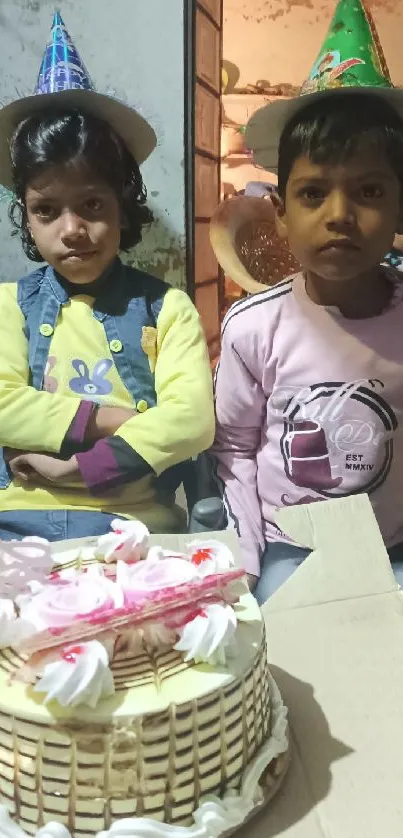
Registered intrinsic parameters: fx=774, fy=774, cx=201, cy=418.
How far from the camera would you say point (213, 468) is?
3.56 ft

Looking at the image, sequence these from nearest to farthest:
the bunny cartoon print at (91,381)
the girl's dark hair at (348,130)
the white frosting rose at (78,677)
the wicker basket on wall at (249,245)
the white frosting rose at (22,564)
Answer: the white frosting rose at (78,677) → the white frosting rose at (22,564) → the girl's dark hair at (348,130) → the bunny cartoon print at (91,381) → the wicker basket on wall at (249,245)

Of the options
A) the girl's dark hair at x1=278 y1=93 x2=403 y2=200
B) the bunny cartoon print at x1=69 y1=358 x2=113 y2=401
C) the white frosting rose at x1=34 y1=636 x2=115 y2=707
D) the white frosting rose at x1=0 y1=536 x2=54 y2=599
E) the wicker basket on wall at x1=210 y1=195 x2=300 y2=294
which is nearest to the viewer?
the white frosting rose at x1=34 y1=636 x2=115 y2=707

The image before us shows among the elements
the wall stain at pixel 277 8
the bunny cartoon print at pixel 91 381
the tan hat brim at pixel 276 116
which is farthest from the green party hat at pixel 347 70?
the bunny cartoon print at pixel 91 381

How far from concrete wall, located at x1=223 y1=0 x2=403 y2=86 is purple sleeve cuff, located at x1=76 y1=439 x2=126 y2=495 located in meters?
0.63

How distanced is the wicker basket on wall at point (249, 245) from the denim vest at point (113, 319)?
0.52 feet

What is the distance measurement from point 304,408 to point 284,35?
2.01ft

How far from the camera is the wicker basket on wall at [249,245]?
45.3 inches

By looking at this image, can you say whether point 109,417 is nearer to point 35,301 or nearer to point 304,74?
point 35,301

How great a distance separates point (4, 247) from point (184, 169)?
291mm

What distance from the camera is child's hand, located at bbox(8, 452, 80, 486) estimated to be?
0.98 metres

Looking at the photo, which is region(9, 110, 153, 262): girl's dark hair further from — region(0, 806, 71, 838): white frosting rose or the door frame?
region(0, 806, 71, 838): white frosting rose

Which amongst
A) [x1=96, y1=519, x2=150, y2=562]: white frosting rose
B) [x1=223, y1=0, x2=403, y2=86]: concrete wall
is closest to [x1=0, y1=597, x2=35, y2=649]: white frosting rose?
[x1=96, y1=519, x2=150, y2=562]: white frosting rose

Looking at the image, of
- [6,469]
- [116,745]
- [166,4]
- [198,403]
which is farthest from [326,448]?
[166,4]

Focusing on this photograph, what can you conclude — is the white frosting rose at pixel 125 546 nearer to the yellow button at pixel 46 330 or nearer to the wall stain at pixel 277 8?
the yellow button at pixel 46 330
